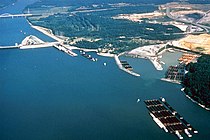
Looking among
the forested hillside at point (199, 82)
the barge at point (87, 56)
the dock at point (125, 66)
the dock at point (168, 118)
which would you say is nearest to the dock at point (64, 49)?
the barge at point (87, 56)

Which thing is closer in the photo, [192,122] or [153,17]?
[192,122]

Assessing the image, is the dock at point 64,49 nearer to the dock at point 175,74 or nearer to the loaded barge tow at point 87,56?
the loaded barge tow at point 87,56

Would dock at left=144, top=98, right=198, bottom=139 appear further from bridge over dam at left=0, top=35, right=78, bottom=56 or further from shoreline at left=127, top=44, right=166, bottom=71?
bridge over dam at left=0, top=35, right=78, bottom=56

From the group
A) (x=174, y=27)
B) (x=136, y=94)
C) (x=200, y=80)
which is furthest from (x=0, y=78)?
(x=174, y=27)

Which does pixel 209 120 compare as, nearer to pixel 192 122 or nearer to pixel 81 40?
pixel 192 122

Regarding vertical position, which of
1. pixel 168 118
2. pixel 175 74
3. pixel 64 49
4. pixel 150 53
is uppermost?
pixel 150 53

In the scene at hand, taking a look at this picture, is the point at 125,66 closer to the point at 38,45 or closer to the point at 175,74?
the point at 175,74

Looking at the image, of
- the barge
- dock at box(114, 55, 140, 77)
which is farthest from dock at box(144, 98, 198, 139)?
the barge

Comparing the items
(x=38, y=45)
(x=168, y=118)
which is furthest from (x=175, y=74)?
(x=38, y=45)
